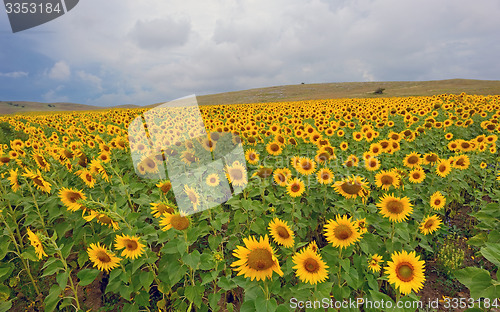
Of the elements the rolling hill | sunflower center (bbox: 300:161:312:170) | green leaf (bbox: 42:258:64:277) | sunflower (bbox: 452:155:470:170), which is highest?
the rolling hill

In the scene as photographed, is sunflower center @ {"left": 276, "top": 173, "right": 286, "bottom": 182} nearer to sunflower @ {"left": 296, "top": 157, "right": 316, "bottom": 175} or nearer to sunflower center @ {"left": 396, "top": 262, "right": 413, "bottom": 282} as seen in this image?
sunflower @ {"left": 296, "top": 157, "right": 316, "bottom": 175}

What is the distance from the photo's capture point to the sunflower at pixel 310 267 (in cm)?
249

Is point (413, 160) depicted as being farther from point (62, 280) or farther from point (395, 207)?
point (62, 280)

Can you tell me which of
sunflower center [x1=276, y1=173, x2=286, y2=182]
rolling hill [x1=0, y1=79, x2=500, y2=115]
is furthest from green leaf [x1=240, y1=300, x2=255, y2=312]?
rolling hill [x1=0, y1=79, x2=500, y2=115]

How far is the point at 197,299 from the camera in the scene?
301cm

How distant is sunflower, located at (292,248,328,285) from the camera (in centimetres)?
249

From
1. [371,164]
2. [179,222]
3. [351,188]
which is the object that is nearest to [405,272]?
[351,188]

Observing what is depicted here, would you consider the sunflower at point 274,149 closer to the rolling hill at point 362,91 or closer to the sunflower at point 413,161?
the sunflower at point 413,161

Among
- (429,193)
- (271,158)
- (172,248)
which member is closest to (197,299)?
(172,248)

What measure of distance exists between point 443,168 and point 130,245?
6.23 m

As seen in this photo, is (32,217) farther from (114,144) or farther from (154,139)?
(154,139)

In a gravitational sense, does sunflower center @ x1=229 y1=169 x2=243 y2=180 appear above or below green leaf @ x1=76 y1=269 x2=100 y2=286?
above

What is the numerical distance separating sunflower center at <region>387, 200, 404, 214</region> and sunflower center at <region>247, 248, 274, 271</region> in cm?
204

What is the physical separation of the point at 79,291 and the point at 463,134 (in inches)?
507
